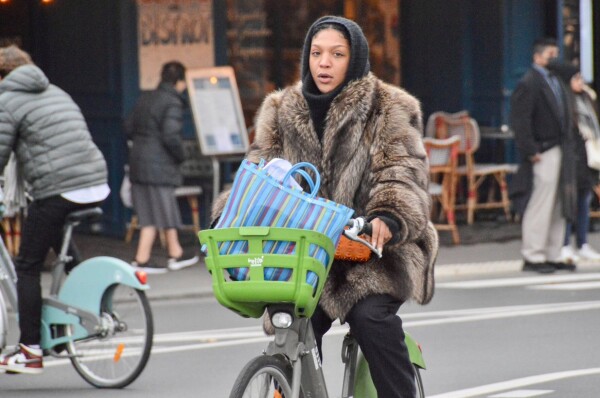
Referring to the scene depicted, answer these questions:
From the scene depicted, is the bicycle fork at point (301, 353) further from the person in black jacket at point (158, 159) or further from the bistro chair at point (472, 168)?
the bistro chair at point (472, 168)

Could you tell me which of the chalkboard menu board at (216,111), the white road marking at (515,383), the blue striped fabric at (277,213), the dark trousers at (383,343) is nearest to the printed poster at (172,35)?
the chalkboard menu board at (216,111)

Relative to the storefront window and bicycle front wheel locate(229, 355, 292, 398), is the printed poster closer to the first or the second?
the storefront window

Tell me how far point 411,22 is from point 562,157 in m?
5.55

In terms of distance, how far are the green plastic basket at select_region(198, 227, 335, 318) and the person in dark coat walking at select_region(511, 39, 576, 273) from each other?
872 cm

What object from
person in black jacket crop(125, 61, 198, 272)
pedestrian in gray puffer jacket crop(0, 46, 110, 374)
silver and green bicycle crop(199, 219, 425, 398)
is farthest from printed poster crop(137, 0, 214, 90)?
silver and green bicycle crop(199, 219, 425, 398)

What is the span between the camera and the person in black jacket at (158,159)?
44.9 feet

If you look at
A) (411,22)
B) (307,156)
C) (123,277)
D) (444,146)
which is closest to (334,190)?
(307,156)

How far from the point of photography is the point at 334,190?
17.5 feet

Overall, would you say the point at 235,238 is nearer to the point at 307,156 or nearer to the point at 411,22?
the point at 307,156

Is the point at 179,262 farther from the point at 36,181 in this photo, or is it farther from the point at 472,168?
the point at 36,181

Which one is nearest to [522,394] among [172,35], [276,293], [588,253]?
[276,293]

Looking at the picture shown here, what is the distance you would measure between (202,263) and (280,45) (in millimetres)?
4129

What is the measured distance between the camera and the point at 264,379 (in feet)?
16.0

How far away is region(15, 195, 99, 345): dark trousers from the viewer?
8.20m
